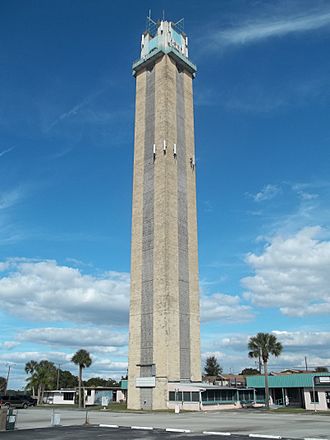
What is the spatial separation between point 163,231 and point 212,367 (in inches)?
3055

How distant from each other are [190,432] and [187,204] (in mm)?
46234

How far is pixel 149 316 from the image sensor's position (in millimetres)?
60812

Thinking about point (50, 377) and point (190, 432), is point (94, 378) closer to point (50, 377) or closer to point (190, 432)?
point (50, 377)

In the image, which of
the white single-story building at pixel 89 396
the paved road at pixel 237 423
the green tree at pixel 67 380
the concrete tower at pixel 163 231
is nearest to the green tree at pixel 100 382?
the green tree at pixel 67 380

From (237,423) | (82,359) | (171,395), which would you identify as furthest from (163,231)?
(237,423)

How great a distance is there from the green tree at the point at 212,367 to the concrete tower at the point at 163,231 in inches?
2705

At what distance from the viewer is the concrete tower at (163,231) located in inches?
2304

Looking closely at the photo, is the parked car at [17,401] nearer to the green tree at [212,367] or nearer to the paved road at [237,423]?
the paved road at [237,423]

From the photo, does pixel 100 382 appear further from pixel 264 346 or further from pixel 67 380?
pixel 264 346

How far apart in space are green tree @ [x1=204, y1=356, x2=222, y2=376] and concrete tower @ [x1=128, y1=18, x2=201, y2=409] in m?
68.7

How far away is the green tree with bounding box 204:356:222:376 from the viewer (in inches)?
4949

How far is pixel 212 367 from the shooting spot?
12706 cm

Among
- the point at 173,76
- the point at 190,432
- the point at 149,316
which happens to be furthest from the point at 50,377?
the point at 190,432

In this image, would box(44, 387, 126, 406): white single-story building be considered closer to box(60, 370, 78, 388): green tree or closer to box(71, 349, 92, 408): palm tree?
box(71, 349, 92, 408): palm tree
